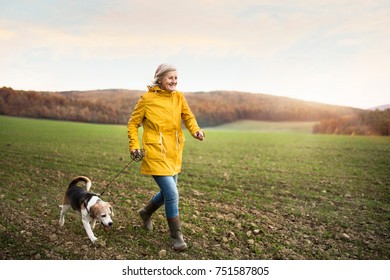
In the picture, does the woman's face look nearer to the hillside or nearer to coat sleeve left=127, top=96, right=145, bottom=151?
coat sleeve left=127, top=96, right=145, bottom=151

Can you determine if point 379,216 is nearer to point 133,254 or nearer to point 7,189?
point 133,254

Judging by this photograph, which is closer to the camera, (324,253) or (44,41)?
(324,253)

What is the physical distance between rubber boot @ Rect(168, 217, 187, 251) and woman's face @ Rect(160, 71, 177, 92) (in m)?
1.22

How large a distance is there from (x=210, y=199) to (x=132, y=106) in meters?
3.51

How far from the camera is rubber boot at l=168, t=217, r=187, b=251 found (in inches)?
139

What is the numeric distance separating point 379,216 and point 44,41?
18.2 feet

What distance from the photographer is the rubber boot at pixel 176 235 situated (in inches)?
139

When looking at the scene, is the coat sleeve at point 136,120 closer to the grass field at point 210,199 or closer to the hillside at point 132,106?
the grass field at point 210,199

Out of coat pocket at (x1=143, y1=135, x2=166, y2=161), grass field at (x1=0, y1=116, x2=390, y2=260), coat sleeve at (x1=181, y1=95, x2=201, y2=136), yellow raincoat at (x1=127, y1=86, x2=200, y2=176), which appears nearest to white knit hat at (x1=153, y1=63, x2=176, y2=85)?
yellow raincoat at (x1=127, y1=86, x2=200, y2=176)

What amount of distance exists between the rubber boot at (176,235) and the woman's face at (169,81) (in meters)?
1.22

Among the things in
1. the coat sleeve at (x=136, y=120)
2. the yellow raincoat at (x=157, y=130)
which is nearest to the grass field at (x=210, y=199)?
the yellow raincoat at (x=157, y=130)

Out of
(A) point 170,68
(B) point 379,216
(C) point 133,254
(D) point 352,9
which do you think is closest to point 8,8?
(A) point 170,68

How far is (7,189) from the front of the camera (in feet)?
16.7
